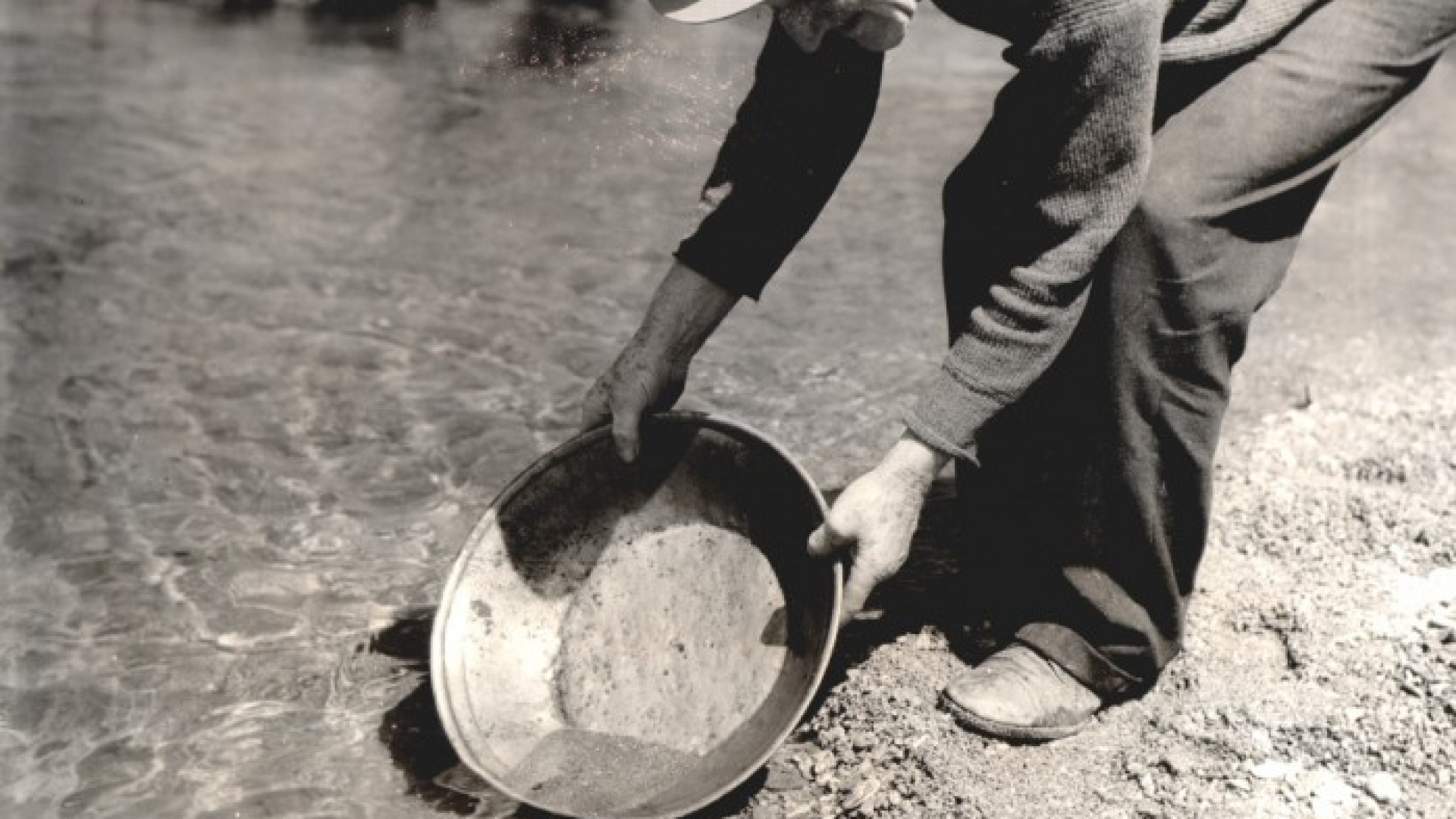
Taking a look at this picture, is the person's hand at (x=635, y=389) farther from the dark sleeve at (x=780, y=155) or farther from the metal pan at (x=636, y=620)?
the dark sleeve at (x=780, y=155)

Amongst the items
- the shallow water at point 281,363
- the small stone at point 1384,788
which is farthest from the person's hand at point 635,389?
the small stone at point 1384,788

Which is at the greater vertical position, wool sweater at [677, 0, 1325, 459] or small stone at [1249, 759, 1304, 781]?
wool sweater at [677, 0, 1325, 459]

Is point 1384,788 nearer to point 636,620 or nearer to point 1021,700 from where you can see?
point 1021,700

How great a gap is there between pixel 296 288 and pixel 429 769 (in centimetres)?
263

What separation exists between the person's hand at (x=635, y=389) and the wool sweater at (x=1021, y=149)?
18cm

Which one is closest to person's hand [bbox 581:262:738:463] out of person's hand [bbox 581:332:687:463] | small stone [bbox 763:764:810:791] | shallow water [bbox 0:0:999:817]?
person's hand [bbox 581:332:687:463]

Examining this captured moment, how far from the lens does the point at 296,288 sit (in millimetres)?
5082

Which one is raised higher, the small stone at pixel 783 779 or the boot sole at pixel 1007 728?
the boot sole at pixel 1007 728

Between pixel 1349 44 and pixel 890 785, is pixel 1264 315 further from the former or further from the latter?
pixel 890 785

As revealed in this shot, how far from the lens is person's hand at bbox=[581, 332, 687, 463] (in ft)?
9.00

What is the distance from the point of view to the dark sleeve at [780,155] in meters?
2.68

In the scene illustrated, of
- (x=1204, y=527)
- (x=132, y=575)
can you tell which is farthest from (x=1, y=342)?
(x=1204, y=527)

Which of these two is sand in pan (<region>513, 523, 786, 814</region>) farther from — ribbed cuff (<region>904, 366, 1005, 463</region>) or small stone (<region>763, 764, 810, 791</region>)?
ribbed cuff (<region>904, 366, 1005, 463</region>)

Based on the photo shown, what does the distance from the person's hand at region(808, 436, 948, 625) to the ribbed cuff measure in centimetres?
3
